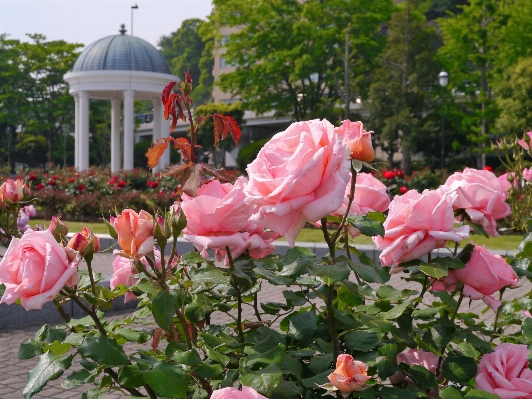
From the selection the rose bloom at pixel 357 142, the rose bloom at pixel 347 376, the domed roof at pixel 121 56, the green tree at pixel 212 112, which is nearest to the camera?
the rose bloom at pixel 347 376

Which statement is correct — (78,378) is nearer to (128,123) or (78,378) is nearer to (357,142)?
(357,142)

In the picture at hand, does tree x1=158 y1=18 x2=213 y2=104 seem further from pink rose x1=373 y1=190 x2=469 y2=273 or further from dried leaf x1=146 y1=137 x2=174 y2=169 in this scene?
pink rose x1=373 y1=190 x2=469 y2=273

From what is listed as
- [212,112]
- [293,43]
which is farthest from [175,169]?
[212,112]

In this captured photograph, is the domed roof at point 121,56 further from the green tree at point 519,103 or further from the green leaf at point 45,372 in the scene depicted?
the green leaf at point 45,372

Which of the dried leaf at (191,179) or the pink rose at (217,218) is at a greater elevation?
the dried leaf at (191,179)

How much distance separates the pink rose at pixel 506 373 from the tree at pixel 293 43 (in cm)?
3096

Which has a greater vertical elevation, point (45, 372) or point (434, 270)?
point (434, 270)

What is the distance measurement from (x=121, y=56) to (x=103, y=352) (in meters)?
29.5

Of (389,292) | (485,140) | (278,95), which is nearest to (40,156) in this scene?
(278,95)

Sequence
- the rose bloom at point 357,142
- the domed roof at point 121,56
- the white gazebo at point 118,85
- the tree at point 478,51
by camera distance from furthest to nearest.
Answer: the domed roof at point 121,56 < the white gazebo at point 118,85 < the tree at point 478,51 < the rose bloom at point 357,142

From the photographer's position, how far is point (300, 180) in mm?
1243

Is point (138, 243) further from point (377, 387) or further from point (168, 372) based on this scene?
point (377, 387)

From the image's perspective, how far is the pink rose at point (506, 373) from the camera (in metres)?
1.53

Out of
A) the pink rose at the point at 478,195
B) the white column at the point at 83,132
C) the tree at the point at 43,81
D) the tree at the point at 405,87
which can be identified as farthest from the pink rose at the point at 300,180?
the tree at the point at 43,81
